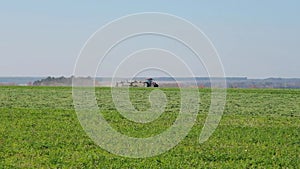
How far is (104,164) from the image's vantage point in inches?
454

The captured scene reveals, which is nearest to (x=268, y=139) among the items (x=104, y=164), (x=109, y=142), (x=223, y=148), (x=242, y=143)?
(x=242, y=143)

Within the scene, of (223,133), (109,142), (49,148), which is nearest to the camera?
(49,148)

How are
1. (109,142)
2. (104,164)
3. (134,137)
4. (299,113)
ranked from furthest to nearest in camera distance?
(299,113) → (134,137) → (109,142) → (104,164)

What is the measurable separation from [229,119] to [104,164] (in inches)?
469

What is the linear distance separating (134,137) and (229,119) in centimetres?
788

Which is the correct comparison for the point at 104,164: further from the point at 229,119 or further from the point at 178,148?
the point at 229,119

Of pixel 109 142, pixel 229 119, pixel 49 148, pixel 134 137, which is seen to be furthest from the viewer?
pixel 229 119

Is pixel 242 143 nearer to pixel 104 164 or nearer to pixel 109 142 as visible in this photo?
pixel 109 142

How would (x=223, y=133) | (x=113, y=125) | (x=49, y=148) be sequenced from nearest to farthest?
(x=49, y=148) → (x=223, y=133) → (x=113, y=125)

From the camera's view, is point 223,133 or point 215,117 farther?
point 215,117

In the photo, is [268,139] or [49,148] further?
[268,139]

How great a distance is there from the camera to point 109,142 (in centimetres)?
1427

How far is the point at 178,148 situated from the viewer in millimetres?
13742

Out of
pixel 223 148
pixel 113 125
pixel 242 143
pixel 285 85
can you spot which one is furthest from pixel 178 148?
pixel 285 85
